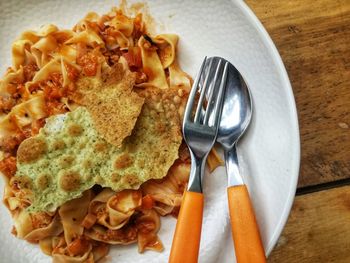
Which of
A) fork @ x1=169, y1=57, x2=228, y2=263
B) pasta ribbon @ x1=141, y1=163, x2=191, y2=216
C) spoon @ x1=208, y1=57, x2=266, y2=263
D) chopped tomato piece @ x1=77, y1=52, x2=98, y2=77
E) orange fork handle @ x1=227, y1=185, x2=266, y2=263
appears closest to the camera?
orange fork handle @ x1=227, y1=185, x2=266, y2=263

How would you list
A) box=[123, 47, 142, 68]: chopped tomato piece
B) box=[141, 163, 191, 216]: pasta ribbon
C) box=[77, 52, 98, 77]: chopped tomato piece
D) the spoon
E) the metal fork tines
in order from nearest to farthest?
the spoon, the metal fork tines, box=[141, 163, 191, 216]: pasta ribbon, box=[77, 52, 98, 77]: chopped tomato piece, box=[123, 47, 142, 68]: chopped tomato piece

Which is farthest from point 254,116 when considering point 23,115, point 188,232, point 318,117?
point 23,115

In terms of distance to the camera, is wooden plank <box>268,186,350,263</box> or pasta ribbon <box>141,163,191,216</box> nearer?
pasta ribbon <box>141,163,191,216</box>

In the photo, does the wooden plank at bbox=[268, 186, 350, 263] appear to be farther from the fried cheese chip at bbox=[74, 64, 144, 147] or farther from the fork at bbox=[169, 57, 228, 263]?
the fried cheese chip at bbox=[74, 64, 144, 147]

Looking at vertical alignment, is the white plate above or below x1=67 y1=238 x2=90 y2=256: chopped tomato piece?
above

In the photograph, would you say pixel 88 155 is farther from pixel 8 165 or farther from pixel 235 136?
pixel 235 136

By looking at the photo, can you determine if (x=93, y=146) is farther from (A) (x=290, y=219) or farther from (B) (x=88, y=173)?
(A) (x=290, y=219)

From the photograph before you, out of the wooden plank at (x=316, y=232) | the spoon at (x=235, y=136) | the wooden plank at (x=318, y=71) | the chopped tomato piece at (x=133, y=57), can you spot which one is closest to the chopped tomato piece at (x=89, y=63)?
the chopped tomato piece at (x=133, y=57)

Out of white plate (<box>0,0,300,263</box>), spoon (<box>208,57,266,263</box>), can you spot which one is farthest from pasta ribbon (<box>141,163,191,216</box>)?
spoon (<box>208,57,266,263</box>)
